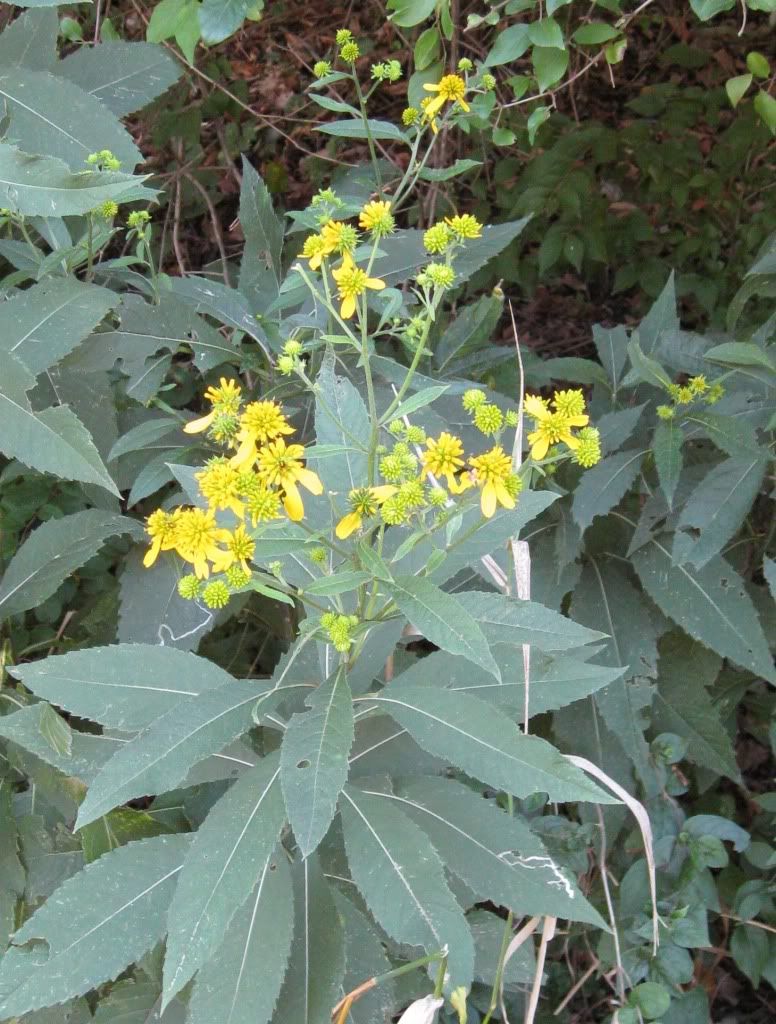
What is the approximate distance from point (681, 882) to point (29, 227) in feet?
6.83

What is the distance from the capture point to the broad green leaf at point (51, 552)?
174 centimetres

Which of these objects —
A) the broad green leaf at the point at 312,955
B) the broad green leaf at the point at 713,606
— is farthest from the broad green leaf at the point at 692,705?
the broad green leaf at the point at 312,955

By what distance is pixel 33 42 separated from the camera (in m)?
1.92

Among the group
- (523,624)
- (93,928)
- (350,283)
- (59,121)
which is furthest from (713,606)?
(59,121)

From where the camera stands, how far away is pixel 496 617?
4.22 feet

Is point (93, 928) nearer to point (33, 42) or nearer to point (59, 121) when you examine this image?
point (59, 121)

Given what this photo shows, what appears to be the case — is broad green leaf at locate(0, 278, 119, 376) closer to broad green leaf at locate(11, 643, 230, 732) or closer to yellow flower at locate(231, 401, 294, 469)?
broad green leaf at locate(11, 643, 230, 732)

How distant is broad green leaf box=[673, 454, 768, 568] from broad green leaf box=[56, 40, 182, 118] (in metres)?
1.41

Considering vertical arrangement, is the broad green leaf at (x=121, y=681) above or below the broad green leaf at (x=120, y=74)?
below

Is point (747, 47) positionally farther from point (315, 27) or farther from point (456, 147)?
point (315, 27)

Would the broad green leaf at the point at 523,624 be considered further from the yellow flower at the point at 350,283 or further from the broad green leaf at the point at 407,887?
the yellow flower at the point at 350,283

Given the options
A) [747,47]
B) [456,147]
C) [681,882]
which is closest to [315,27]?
[456,147]

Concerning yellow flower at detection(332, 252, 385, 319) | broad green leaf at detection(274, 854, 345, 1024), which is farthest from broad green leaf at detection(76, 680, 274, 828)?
yellow flower at detection(332, 252, 385, 319)

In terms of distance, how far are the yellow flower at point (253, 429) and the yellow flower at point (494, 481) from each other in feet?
0.73
